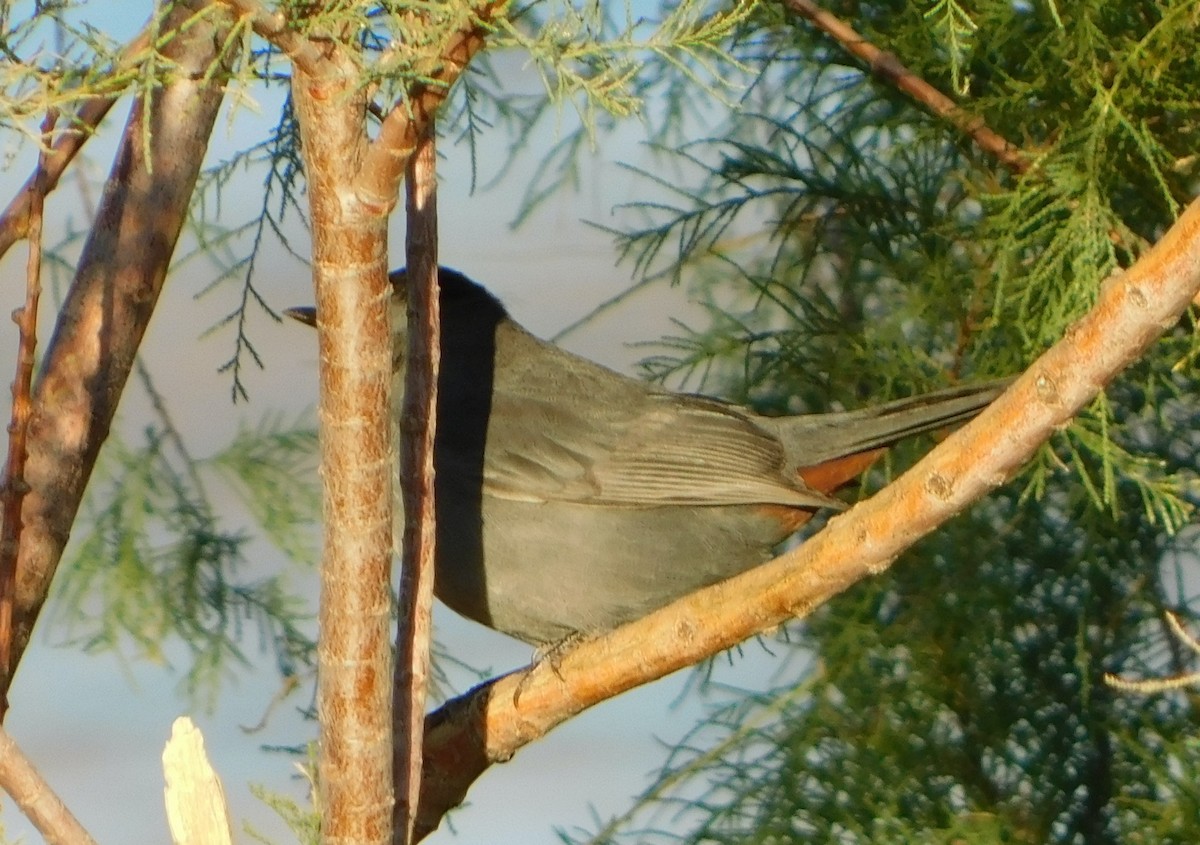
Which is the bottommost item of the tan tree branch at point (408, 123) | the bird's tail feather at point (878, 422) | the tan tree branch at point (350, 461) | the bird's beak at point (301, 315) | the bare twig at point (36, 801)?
the bare twig at point (36, 801)

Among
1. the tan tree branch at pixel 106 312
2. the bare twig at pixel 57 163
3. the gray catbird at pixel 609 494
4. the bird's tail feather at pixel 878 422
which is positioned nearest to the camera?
the bare twig at pixel 57 163

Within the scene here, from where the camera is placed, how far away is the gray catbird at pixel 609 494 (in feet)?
11.2

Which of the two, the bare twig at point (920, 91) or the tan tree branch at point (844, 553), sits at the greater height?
the bare twig at point (920, 91)

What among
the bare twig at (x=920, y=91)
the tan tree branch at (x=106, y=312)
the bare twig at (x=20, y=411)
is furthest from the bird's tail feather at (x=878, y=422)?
the bare twig at (x=20, y=411)

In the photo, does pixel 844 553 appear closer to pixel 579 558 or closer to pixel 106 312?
pixel 579 558

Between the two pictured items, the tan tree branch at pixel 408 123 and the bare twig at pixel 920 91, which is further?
the bare twig at pixel 920 91

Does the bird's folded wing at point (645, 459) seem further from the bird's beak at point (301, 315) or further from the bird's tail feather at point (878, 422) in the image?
the bird's beak at point (301, 315)

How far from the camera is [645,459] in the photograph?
11.9 ft

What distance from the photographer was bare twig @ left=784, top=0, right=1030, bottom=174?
323 cm

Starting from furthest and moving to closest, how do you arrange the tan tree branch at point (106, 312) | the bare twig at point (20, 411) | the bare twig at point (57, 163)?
the tan tree branch at point (106, 312), the bare twig at point (57, 163), the bare twig at point (20, 411)

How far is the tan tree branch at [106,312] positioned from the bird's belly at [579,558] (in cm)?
84

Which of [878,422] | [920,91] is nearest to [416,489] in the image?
[878,422]

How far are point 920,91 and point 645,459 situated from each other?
1.02 meters

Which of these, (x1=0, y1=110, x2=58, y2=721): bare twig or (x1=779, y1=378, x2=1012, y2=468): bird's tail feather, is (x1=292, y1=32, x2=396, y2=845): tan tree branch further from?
(x1=779, y1=378, x2=1012, y2=468): bird's tail feather
